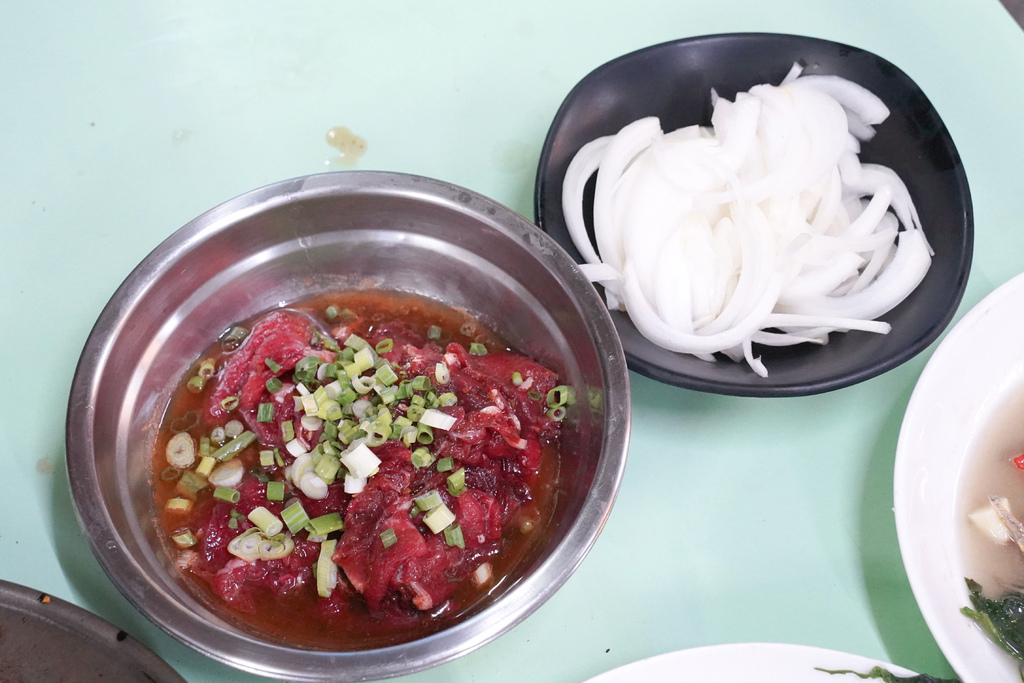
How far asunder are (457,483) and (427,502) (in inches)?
3.9

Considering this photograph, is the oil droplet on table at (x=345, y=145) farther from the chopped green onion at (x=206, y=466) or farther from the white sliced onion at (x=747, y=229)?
the chopped green onion at (x=206, y=466)

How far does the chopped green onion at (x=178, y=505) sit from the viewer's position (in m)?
2.01

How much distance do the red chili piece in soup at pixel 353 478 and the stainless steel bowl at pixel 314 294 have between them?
0.25 feet

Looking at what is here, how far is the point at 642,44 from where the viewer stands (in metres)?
3.00

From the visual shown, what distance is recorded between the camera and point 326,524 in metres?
1.92

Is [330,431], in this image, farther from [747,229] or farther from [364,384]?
[747,229]

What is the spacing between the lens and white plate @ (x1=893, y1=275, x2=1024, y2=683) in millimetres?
2002

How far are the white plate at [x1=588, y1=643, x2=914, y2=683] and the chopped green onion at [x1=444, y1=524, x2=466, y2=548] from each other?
23.7 inches

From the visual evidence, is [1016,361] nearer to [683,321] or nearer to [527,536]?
[683,321]

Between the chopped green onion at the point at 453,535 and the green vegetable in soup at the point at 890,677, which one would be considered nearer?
the chopped green onion at the point at 453,535

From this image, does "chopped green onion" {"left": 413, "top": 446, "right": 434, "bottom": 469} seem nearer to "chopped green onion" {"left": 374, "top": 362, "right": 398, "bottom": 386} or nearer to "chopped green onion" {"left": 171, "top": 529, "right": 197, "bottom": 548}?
"chopped green onion" {"left": 374, "top": 362, "right": 398, "bottom": 386}

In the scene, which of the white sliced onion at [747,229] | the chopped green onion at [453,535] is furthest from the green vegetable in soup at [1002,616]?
the chopped green onion at [453,535]

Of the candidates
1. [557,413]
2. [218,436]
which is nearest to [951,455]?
[557,413]

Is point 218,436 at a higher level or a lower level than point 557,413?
lower
